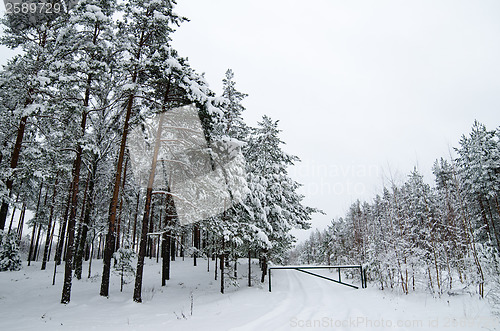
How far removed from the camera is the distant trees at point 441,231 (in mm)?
13305

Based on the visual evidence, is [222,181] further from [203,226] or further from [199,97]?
[199,97]

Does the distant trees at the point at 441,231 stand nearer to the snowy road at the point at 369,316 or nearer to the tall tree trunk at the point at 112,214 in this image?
the snowy road at the point at 369,316

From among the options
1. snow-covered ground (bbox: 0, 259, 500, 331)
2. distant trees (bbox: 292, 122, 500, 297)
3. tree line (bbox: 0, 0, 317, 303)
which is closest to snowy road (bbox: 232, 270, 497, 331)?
snow-covered ground (bbox: 0, 259, 500, 331)

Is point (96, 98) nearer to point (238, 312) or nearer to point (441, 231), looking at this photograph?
point (238, 312)

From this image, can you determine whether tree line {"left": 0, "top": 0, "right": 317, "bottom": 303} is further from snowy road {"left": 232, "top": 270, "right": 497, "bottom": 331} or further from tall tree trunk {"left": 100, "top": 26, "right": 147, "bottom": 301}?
snowy road {"left": 232, "top": 270, "right": 497, "bottom": 331}

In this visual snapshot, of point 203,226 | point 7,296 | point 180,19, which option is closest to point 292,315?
point 203,226

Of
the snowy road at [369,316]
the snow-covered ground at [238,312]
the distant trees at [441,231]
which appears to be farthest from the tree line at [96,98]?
the distant trees at [441,231]

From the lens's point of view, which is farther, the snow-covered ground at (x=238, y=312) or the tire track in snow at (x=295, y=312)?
the snow-covered ground at (x=238, y=312)

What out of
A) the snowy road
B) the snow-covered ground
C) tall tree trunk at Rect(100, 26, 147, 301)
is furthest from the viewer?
tall tree trunk at Rect(100, 26, 147, 301)

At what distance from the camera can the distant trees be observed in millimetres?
13305

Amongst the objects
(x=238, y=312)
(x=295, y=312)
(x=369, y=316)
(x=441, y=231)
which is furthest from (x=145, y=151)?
(x=441, y=231)

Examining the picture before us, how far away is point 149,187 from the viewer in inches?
464

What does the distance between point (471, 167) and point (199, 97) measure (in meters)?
29.2

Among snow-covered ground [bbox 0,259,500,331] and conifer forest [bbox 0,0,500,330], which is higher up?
conifer forest [bbox 0,0,500,330]
